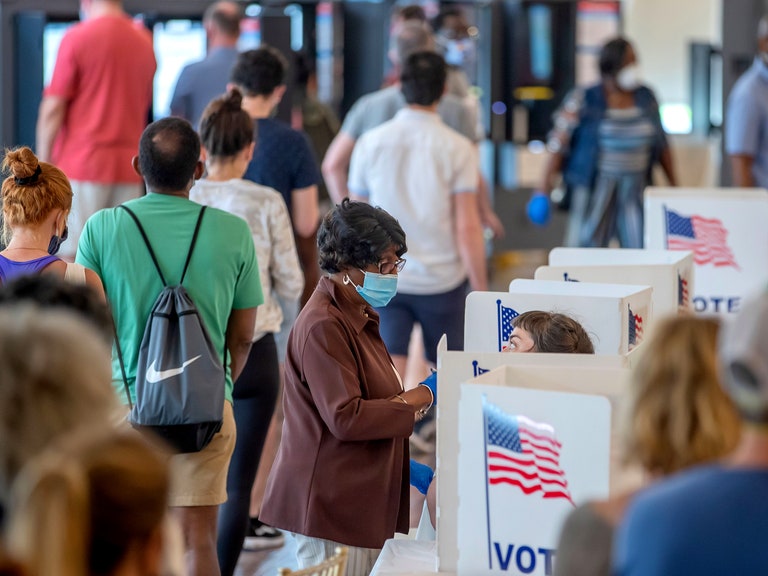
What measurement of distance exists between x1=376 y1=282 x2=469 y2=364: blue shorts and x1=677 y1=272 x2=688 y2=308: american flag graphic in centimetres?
112

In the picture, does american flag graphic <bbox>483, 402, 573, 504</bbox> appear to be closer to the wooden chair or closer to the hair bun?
the wooden chair

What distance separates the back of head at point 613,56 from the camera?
19.6 feet

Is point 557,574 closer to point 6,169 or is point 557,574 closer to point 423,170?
point 6,169

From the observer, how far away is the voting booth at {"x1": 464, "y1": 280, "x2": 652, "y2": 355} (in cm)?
316

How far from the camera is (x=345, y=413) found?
2.91 meters

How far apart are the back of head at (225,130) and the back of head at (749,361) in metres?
2.48

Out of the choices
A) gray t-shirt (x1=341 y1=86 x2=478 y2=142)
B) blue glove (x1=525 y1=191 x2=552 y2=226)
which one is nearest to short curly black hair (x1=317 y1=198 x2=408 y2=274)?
gray t-shirt (x1=341 y1=86 x2=478 y2=142)

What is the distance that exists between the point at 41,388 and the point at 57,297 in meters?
0.56

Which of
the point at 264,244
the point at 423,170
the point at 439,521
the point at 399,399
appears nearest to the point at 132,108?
the point at 423,170

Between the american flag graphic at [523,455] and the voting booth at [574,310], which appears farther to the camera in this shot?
the voting booth at [574,310]

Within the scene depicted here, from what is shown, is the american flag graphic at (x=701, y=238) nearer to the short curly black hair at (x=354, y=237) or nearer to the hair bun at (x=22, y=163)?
the short curly black hair at (x=354, y=237)

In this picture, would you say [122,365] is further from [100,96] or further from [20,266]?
[100,96]

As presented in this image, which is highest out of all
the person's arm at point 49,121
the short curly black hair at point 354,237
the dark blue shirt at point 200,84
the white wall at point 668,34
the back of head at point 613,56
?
the white wall at point 668,34

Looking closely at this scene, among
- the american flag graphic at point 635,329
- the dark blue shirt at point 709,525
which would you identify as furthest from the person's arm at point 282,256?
the dark blue shirt at point 709,525
